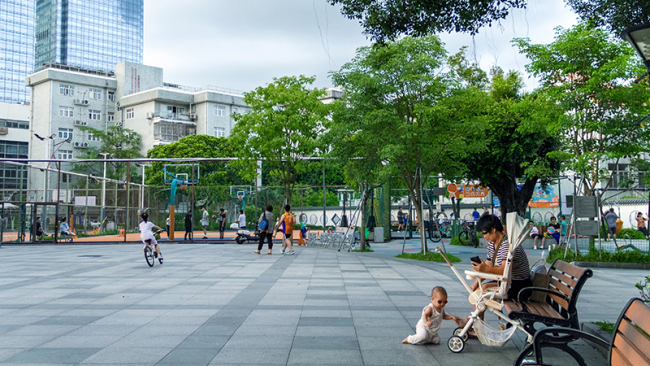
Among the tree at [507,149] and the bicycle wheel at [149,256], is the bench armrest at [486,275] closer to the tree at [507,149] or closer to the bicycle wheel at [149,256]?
the bicycle wheel at [149,256]

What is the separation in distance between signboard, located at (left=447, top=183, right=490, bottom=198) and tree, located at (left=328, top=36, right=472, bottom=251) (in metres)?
9.74

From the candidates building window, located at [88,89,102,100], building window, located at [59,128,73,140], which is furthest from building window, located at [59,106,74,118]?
building window, located at [88,89,102,100]

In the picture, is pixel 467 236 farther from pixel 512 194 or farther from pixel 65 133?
pixel 65 133

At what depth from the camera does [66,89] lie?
68.6 m

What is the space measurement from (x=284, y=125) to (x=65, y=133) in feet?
179

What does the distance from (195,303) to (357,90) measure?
34.2ft

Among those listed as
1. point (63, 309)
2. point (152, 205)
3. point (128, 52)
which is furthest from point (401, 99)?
point (128, 52)

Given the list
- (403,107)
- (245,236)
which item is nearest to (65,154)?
(245,236)

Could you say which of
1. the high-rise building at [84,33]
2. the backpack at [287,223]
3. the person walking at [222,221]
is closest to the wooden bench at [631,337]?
the backpack at [287,223]

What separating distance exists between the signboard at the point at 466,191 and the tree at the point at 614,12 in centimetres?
1997

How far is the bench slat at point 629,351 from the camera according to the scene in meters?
A: 2.93

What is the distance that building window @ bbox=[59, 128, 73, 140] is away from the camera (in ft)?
222

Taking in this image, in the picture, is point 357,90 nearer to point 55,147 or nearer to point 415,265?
point 415,265

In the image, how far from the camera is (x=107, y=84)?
72.6m
